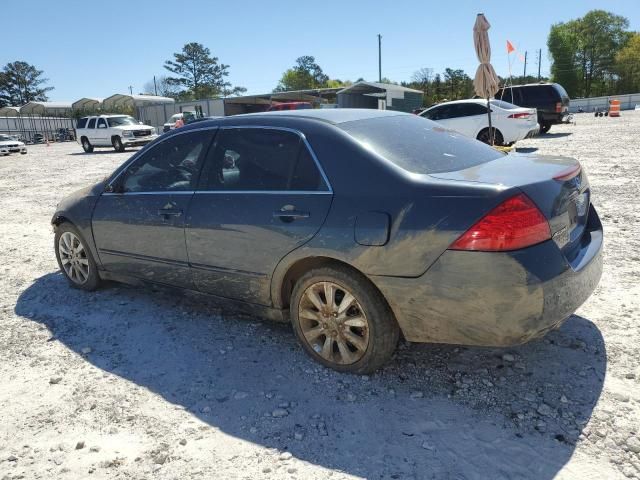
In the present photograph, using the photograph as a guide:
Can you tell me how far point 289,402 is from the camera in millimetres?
2916

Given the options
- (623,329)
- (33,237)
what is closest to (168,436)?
(623,329)

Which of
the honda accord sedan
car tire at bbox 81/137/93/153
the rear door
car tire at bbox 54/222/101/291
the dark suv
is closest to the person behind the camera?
the honda accord sedan

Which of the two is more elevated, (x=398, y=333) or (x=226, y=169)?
(x=226, y=169)

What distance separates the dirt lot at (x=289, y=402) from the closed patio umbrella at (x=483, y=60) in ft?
19.1

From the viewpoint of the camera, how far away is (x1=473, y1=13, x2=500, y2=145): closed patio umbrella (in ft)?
29.0

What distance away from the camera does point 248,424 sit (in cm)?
274

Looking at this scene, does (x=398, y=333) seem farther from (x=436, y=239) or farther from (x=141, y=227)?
(x=141, y=227)

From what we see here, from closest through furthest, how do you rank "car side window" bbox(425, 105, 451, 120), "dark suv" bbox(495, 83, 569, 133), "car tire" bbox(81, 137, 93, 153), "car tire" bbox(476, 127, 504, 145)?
"car tire" bbox(476, 127, 504, 145) < "car side window" bbox(425, 105, 451, 120) < "dark suv" bbox(495, 83, 569, 133) < "car tire" bbox(81, 137, 93, 153)

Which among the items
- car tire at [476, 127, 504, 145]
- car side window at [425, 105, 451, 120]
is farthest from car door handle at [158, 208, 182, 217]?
car side window at [425, 105, 451, 120]

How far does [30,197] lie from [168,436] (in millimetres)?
10721

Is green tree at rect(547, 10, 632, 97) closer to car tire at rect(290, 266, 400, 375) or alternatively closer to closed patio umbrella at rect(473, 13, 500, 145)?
closed patio umbrella at rect(473, 13, 500, 145)

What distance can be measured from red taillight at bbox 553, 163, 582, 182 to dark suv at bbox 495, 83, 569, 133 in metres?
18.0

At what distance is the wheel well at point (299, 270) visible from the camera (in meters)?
3.01

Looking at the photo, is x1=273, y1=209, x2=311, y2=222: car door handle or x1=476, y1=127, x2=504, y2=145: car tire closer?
x1=273, y1=209, x2=311, y2=222: car door handle
